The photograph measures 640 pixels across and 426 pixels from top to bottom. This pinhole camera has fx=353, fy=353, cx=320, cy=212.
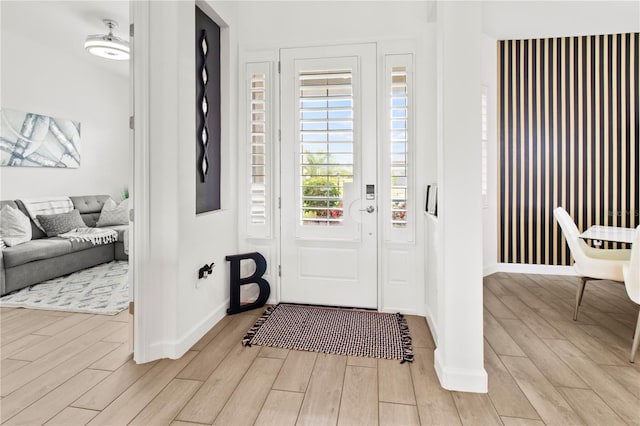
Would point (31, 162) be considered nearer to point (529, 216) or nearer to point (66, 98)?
point (66, 98)

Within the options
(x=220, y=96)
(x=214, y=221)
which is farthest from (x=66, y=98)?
(x=214, y=221)

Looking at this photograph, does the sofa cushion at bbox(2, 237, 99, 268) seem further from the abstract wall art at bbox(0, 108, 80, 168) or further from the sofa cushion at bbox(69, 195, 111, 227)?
the abstract wall art at bbox(0, 108, 80, 168)

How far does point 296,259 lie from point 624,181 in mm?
4030

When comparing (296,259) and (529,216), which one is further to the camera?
(529,216)

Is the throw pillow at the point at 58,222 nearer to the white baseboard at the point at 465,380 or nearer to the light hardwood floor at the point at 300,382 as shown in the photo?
the light hardwood floor at the point at 300,382

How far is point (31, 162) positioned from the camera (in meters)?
4.64

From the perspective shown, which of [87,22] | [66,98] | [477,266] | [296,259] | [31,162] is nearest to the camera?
[477,266]

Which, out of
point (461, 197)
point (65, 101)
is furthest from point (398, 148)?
point (65, 101)

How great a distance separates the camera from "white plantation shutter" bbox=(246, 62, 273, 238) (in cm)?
313

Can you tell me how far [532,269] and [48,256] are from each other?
5.63 meters

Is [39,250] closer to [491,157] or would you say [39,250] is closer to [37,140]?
[37,140]

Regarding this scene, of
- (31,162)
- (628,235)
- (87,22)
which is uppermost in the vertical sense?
(87,22)

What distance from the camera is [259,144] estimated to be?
315 centimetres

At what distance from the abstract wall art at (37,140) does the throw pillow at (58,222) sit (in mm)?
804
